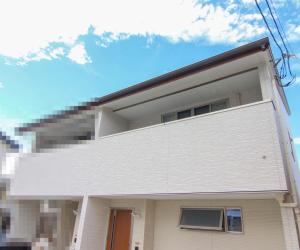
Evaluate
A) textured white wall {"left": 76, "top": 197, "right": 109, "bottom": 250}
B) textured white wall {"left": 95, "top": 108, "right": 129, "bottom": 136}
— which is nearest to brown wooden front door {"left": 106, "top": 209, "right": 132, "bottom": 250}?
textured white wall {"left": 76, "top": 197, "right": 109, "bottom": 250}

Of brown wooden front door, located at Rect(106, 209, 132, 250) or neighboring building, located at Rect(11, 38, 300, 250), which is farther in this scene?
brown wooden front door, located at Rect(106, 209, 132, 250)

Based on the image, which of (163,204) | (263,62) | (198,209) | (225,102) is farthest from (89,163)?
(263,62)

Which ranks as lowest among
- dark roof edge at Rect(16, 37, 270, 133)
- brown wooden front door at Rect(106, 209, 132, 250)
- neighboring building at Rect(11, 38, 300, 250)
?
brown wooden front door at Rect(106, 209, 132, 250)

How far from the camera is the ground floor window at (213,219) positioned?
7121 mm

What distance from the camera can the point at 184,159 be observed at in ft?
22.4

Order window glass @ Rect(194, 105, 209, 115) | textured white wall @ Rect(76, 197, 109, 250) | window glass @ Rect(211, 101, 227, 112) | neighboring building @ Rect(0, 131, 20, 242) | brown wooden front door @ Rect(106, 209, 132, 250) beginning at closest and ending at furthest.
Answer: textured white wall @ Rect(76, 197, 109, 250) < window glass @ Rect(211, 101, 227, 112) < window glass @ Rect(194, 105, 209, 115) < brown wooden front door @ Rect(106, 209, 132, 250) < neighboring building @ Rect(0, 131, 20, 242)

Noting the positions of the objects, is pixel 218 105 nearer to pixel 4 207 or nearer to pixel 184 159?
pixel 184 159

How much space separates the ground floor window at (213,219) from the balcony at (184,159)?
167cm

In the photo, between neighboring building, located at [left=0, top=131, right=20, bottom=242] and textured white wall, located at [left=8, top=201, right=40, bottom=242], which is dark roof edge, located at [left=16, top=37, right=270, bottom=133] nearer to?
neighboring building, located at [left=0, top=131, right=20, bottom=242]

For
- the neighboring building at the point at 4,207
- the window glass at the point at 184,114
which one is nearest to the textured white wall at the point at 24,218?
the neighboring building at the point at 4,207

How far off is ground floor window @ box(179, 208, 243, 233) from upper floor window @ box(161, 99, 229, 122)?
10.6 ft

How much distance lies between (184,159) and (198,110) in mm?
2672

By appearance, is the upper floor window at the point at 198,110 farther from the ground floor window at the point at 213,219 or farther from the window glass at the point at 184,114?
the ground floor window at the point at 213,219

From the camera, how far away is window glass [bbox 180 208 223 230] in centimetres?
732
